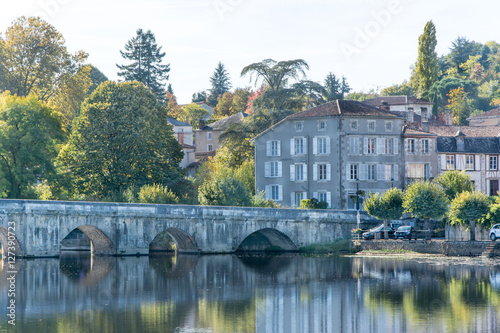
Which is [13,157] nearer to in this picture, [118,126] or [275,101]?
[118,126]

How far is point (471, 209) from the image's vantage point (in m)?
65.4

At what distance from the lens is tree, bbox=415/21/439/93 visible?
119 metres

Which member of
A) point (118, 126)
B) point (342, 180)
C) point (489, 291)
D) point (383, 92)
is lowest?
point (489, 291)

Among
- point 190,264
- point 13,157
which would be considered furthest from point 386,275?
point 13,157

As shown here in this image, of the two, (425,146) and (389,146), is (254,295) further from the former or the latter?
(425,146)

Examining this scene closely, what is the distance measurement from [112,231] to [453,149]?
39.4 meters

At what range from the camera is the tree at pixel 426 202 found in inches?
2635

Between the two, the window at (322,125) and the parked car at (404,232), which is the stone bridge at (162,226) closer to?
the parked car at (404,232)

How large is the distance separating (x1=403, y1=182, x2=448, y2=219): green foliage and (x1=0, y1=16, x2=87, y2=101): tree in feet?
144

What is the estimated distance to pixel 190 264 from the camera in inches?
2388

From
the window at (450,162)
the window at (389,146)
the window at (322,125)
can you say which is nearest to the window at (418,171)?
the window at (389,146)

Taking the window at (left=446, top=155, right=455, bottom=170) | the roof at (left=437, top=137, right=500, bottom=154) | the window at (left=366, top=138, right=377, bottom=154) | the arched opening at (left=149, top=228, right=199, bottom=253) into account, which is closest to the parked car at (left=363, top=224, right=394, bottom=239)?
the window at (left=366, top=138, right=377, bottom=154)

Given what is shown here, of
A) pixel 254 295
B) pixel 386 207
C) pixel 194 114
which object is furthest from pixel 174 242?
pixel 194 114

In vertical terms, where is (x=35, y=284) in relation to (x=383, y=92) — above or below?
below
